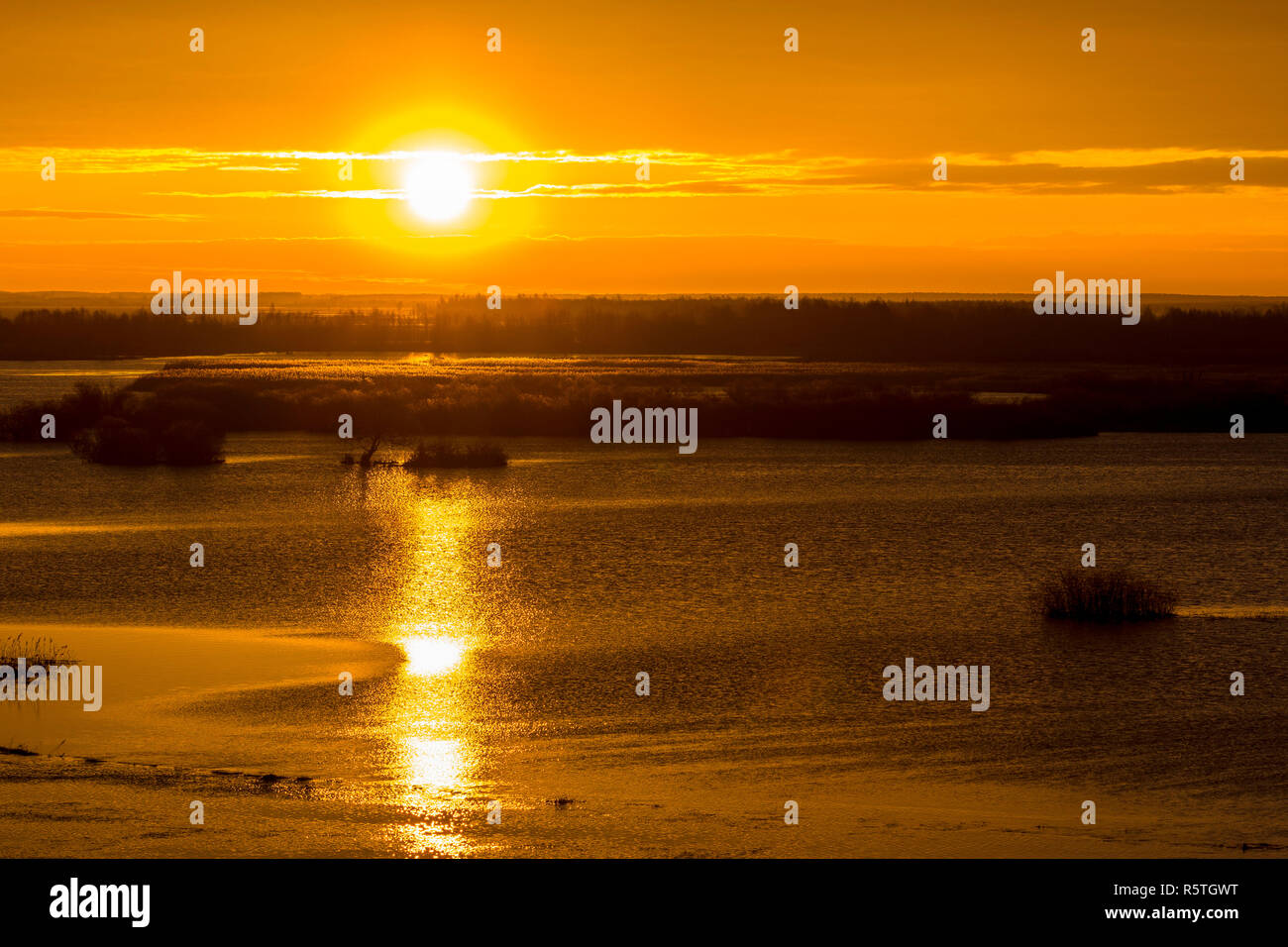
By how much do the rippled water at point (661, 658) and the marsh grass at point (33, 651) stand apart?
516 millimetres


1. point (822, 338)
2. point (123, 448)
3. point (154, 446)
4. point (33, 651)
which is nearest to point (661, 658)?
point (33, 651)

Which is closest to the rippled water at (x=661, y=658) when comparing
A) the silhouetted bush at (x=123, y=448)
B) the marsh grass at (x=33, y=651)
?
the marsh grass at (x=33, y=651)

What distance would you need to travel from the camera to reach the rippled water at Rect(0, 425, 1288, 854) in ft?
50.1

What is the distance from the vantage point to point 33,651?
2286 cm

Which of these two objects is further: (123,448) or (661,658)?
(123,448)

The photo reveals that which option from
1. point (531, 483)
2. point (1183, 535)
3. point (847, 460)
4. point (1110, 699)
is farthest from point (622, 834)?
point (847, 460)

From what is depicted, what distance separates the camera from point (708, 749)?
1759 cm

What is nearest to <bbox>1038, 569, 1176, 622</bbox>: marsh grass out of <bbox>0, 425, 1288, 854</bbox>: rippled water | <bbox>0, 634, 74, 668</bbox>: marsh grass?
<bbox>0, 425, 1288, 854</bbox>: rippled water

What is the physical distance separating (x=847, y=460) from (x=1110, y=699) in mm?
42770

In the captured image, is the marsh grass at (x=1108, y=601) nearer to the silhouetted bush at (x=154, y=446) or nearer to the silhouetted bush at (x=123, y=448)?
the silhouetted bush at (x=154, y=446)

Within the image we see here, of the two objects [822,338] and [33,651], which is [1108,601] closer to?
[33,651]

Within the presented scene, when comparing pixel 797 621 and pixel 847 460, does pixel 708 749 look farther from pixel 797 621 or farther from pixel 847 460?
pixel 847 460

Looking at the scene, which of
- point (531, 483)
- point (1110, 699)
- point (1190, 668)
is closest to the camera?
point (1110, 699)

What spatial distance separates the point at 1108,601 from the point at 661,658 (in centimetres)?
883
